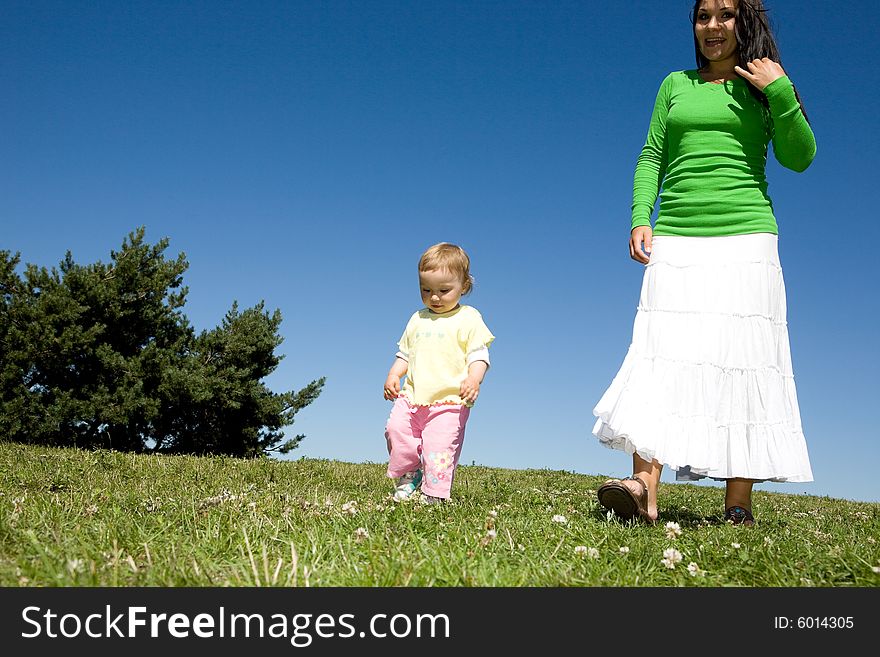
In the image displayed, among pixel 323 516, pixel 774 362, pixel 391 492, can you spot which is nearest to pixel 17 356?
pixel 391 492

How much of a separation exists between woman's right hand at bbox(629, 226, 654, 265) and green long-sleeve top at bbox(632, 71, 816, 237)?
0.06 meters

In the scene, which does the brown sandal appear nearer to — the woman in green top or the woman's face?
the woman in green top

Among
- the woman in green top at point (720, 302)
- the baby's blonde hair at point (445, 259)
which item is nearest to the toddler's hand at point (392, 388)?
the baby's blonde hair at point (445, 259)

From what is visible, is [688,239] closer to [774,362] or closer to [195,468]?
[774,362]

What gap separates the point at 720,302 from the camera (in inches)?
217

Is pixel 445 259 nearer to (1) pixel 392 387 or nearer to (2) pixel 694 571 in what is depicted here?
(1) pixel 392 387

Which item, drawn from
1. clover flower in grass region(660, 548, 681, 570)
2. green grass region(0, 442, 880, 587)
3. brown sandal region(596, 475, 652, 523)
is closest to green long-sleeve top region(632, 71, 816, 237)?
brown sandal region(596, 475, 652, 523)

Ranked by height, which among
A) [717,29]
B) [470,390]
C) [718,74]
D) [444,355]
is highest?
[717,29]

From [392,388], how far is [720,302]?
295 cm

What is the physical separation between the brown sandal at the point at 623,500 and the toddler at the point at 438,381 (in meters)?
1.54

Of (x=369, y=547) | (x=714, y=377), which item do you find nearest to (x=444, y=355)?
(x=714, y=377)

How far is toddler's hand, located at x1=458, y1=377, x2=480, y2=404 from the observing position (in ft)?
20.5
